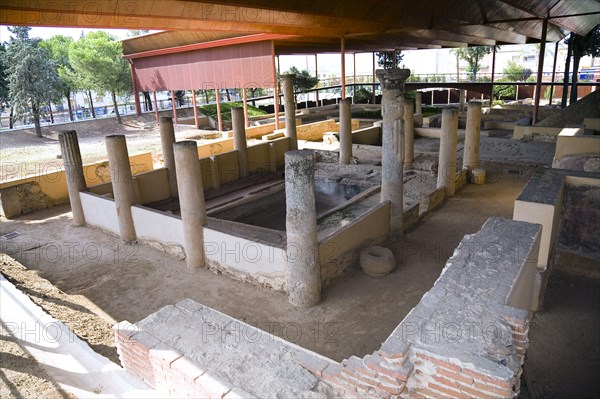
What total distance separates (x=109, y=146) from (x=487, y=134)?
15688 millimetres

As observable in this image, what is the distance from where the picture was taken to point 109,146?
33.6 feet

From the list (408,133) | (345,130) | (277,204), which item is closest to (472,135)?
(408,133)

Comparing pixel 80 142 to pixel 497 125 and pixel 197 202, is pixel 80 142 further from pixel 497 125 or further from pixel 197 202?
pixel 497 125

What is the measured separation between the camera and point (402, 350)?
3393 mm

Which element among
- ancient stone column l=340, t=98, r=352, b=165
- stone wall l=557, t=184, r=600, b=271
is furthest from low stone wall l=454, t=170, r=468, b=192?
stone wall l=557, t=184, r=600, b=271

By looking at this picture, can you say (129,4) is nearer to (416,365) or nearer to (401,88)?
(401,88)

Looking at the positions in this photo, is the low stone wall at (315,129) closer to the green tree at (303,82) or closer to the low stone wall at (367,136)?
the low stone wall at (367,136)

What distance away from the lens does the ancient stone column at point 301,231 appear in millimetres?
7055

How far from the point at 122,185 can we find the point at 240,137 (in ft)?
17.7

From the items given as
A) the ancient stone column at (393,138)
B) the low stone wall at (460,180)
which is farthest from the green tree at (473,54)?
the ancient stone column at (393,138)

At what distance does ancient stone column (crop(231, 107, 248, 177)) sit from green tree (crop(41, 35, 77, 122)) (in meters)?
18.5

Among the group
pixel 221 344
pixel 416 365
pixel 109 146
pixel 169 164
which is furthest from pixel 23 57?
pixel 416 365

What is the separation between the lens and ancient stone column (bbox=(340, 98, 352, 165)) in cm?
1491

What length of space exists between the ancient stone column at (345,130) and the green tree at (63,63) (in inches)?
821
